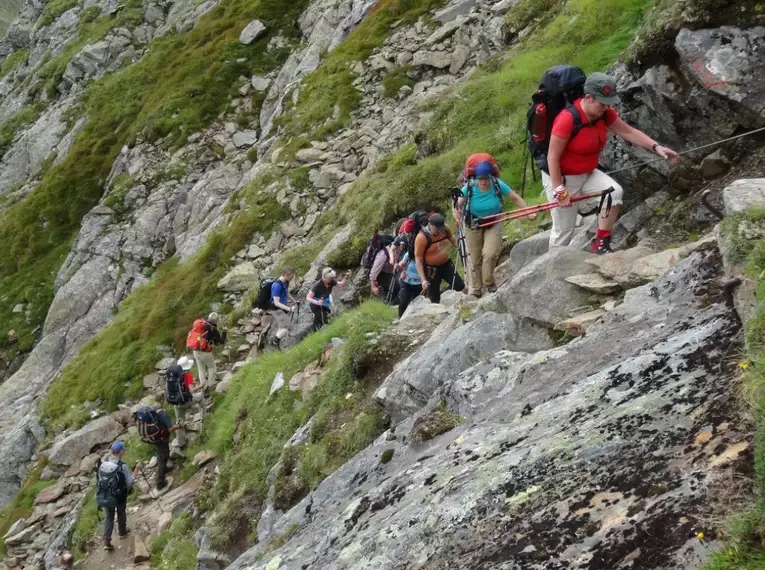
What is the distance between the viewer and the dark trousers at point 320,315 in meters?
17.7

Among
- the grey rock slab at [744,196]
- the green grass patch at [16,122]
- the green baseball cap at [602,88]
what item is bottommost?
the grey rock slab at [744,196]

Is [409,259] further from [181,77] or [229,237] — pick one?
[181,77]

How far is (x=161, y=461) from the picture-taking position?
57.2 feet

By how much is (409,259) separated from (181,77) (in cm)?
4068

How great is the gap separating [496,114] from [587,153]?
12.3 meters

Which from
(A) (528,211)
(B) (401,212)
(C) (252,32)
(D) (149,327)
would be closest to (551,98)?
(A) (528,211)

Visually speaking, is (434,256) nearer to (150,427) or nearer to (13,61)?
(150,427)

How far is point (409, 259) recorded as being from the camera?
46.0ft

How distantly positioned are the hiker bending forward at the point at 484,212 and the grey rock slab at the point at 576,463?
13.0ft

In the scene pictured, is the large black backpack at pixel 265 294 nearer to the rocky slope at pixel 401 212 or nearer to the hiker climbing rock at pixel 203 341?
the rocky slope at pixel 401 212

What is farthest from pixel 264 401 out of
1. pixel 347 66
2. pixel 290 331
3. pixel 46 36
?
pixel 46 36

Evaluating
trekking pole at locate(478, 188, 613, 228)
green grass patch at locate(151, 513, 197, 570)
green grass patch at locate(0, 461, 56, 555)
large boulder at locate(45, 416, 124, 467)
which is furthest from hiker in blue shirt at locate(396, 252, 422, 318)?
green grass patch at locate(0, 461, 56, 555)

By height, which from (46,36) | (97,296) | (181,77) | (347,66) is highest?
(46,36)

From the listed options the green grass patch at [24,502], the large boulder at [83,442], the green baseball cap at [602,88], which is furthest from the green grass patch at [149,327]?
the green baseball cap at [602,88]
